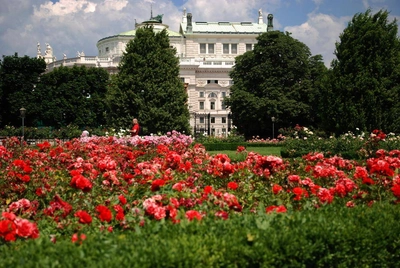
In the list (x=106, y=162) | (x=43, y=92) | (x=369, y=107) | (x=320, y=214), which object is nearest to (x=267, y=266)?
(x=320, y=214)

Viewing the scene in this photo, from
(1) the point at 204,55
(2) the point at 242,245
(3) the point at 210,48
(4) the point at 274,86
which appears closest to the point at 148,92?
(4) the point at 274,86

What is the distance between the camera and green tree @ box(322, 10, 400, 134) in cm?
2317

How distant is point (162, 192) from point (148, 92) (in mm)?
27130

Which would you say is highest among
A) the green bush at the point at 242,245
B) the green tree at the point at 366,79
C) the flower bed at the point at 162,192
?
the green tree at the point at 366,79

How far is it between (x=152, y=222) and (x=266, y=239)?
1.06 metres

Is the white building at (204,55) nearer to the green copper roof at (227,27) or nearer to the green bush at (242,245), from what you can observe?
the green copper roof at (227,27)

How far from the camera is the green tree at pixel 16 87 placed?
147ft

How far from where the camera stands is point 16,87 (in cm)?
4591

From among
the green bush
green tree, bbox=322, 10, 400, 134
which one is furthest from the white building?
the green bush

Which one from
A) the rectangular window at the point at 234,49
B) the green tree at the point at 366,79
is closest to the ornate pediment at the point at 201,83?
the rectangular window at the point at 234,49

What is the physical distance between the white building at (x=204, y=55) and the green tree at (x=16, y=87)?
19457 mm

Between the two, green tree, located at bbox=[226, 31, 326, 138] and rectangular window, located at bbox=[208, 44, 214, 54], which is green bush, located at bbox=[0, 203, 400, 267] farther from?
rectangular window, located at bbox=[208, 44, 214, 54]

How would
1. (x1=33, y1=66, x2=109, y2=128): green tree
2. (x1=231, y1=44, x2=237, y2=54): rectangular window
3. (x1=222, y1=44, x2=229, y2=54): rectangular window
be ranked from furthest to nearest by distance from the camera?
(x1=222, y1=44, x2=229, y2=54): rectangular window
(x1=231, y1=44, x2=237, y2=54): rectangular window
(x1=33, y1=66, x2=109, y2=128): green tree

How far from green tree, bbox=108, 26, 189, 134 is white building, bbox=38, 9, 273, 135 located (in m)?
31.9
